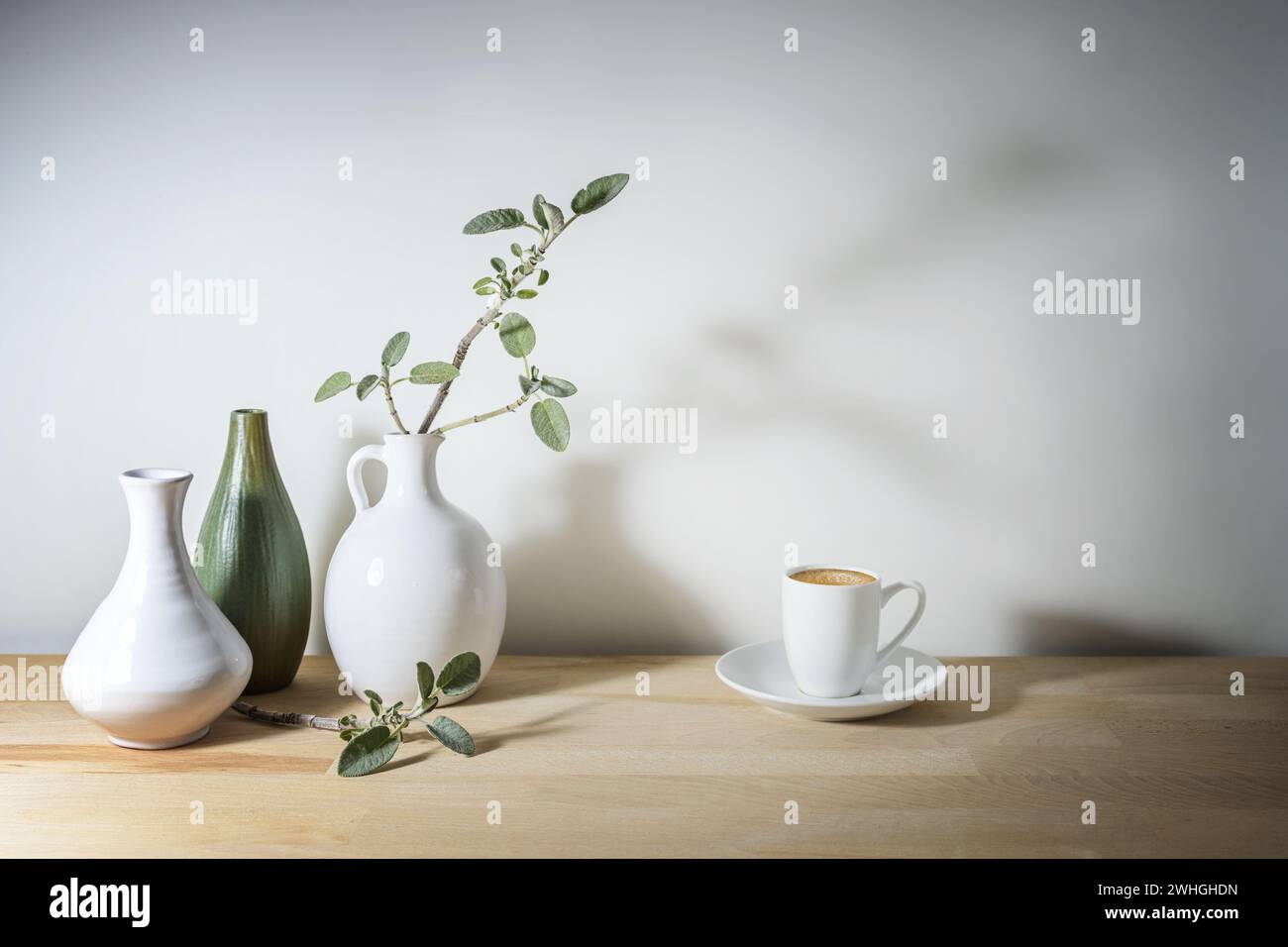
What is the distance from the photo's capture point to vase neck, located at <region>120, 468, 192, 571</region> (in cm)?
83

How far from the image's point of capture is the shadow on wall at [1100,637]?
1128 millimetres

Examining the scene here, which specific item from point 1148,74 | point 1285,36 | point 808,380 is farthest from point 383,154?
point 1285,36

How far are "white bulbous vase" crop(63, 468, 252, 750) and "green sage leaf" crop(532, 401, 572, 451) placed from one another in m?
0.32

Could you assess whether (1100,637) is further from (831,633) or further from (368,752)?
(368,752)

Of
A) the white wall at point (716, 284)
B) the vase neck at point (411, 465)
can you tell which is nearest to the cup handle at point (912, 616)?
the white wall at point (716, 284)

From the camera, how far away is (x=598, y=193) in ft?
2.99

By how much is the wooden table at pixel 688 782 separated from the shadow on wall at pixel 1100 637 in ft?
0.42

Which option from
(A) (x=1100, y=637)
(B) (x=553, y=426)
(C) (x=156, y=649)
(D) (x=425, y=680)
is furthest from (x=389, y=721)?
(A) (x=1100, y=637)

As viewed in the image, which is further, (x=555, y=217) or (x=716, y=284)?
(x=716, y=284)

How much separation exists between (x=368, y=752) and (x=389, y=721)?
5cm

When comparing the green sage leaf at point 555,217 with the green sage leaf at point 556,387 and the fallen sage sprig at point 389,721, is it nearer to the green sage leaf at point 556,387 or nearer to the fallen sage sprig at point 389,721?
the green sage leaf at point 556,387

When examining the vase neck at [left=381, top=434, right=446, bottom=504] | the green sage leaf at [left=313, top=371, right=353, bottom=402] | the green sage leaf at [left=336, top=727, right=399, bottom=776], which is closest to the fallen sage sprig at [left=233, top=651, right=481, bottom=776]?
the green sage leaf at [left=336, top=727, right=399, bottom=776]

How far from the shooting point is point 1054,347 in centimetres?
109

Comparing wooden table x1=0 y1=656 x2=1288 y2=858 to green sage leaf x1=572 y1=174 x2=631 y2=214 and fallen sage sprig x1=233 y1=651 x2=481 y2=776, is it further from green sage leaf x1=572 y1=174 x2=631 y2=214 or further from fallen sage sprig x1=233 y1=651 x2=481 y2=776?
green sage leaf x1=572 y1=174 x2=631 y2=214
